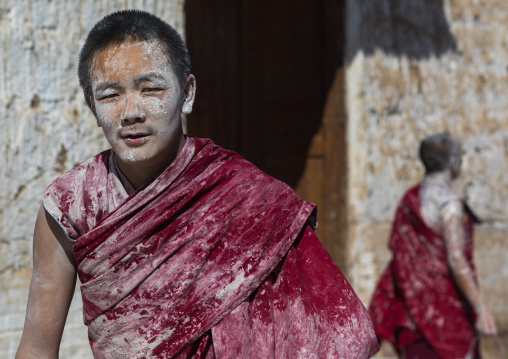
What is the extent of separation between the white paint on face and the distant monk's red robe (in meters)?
2.78

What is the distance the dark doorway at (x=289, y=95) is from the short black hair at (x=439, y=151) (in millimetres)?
1030

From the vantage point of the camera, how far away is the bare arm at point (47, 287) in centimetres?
216

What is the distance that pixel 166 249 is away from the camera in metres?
2.11

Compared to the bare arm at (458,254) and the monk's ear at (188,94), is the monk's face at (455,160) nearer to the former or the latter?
the bare arm at (458,254)

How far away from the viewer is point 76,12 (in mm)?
3990

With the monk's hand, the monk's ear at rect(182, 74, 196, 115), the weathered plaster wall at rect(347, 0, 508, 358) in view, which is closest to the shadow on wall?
the weathered plaster wall at rect(347, 0, 508, 358)

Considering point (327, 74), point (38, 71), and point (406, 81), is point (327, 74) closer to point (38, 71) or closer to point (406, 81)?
point (406, 81)

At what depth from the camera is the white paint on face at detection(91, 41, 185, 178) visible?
209 cm

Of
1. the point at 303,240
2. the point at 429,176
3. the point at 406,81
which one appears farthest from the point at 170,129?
the point at 406,81

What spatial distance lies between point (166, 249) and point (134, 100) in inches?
14.4

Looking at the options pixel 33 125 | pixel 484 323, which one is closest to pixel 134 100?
pixel 33 125

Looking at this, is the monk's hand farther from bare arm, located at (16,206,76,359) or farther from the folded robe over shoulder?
bare arm, located at (16,206,76,359)

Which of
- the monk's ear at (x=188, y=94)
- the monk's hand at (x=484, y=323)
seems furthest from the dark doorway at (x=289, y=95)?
the monk's ear at (x=188, y=94)

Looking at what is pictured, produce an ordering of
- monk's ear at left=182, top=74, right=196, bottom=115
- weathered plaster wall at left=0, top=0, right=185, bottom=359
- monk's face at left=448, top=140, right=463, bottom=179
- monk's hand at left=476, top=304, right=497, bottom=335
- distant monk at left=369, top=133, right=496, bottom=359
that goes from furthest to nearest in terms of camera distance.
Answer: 1. monk's face at left=448, top=140, right=463, bottom=179
2. distant monk at left=369, top=133, right=496, bottom=359
3. monk's hand at left=476, top=304, right=497, bottom=335
4. weathered plaster wall at left=0, top=0, right=185, bottom=359
5. monk's ear at left=182, top=74, right=196, bottom=115
